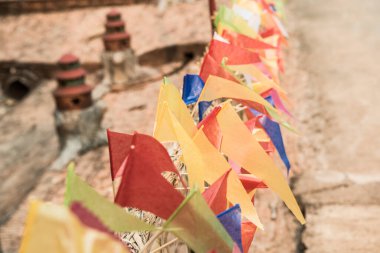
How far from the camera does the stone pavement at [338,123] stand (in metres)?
1.96

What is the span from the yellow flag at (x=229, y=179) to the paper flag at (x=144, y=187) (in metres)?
0.24

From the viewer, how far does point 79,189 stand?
0.81 meters

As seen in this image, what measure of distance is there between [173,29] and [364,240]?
569 centimetres

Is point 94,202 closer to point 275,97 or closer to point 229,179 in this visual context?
point 229,179

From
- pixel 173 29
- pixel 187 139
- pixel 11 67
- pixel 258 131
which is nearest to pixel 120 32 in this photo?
pixel 173 29

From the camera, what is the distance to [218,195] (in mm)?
1049

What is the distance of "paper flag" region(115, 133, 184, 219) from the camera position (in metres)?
0.92

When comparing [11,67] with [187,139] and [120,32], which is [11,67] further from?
[187,139]

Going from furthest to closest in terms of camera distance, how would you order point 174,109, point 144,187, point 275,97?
point 275,97 → point 174,109 → point 144,187

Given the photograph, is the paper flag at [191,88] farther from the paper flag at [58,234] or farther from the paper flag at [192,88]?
the paper flag at [58,234]

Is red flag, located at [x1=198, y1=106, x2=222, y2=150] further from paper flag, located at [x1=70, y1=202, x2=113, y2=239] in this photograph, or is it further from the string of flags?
paper flag, located at [x1=70, y1=202, x2=113, y2=239]

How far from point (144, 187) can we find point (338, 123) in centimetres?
308

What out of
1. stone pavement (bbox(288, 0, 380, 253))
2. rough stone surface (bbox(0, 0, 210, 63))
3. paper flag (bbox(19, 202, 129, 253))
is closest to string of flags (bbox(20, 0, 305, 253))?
paper flag (bbox(19, 202, 129, 253))

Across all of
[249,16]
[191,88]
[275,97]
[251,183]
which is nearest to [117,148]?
[251,183]
